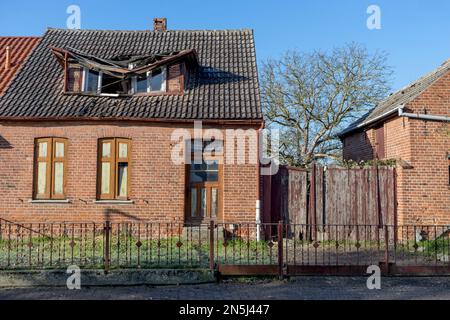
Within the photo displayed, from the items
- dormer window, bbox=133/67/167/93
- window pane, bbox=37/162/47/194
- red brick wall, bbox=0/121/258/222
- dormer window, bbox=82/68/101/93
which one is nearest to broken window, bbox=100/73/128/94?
dormer window, bbox=82/68/101/93

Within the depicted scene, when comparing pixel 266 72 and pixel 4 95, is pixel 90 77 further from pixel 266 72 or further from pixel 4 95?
pixel 266 72

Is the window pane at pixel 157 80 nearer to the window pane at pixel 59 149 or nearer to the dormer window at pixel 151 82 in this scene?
the dormer window at pixel 151 82

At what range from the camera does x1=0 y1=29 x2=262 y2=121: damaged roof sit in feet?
48.8

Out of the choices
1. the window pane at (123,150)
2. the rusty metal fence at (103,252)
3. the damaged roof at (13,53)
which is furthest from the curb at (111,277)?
the damaged roof at (13,53)

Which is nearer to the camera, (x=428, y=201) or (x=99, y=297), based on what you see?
(x=99, y=297)

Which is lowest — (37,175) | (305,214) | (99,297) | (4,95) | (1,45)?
(99,297)

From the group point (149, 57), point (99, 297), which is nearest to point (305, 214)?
point (149, 57)

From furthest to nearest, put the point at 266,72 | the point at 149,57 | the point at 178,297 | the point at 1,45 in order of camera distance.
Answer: the point at 266,72 < the point at 1,45 < the point at 149,57 < the point at 178,297

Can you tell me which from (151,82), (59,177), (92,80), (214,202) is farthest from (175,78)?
(59,177)

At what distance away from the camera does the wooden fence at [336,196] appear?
14.8 m

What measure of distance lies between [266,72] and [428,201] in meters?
15.8

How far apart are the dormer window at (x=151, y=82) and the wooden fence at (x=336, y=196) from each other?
450 centimetres

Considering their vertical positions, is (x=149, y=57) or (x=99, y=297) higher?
→ (x=149, y=57)

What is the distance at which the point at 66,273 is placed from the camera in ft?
31.1
